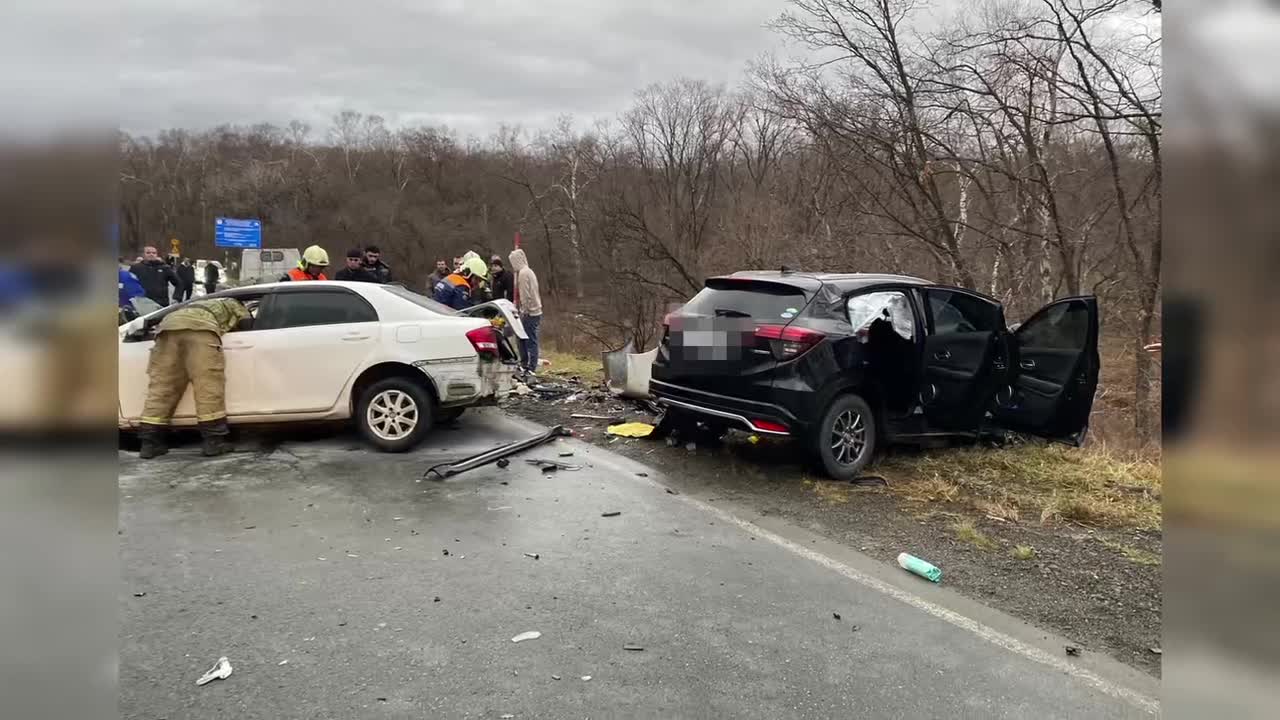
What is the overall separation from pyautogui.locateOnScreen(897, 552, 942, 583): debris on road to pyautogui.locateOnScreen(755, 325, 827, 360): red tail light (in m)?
1.84

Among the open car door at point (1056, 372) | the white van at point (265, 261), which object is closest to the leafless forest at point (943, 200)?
the open car door at point (1056, 372)

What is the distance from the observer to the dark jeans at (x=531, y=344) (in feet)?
38.9

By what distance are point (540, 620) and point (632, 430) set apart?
4.28m

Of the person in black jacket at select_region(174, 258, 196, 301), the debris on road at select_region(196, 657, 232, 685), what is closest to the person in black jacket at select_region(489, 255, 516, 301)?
the person in black jacket at select_region(174, 258, 196, 301)

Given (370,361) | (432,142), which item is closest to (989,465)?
(370,361)

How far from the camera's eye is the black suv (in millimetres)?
6004

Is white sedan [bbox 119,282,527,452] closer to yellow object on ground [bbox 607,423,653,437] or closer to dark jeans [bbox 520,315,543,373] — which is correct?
yellow object on ground [bbox 607,423,653,437]

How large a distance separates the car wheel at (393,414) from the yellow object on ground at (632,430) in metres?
1.93

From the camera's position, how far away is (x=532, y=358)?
11969mm

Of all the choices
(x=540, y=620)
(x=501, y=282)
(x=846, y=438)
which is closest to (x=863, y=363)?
(x=846, y=438)

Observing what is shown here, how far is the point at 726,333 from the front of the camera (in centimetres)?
630

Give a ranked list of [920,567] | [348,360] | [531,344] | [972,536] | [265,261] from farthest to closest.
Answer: [265,261], [531,344], [348,360], [972,536], [920,567]

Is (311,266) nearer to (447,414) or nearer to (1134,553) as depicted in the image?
(447,414)

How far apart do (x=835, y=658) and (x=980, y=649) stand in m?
0.72
